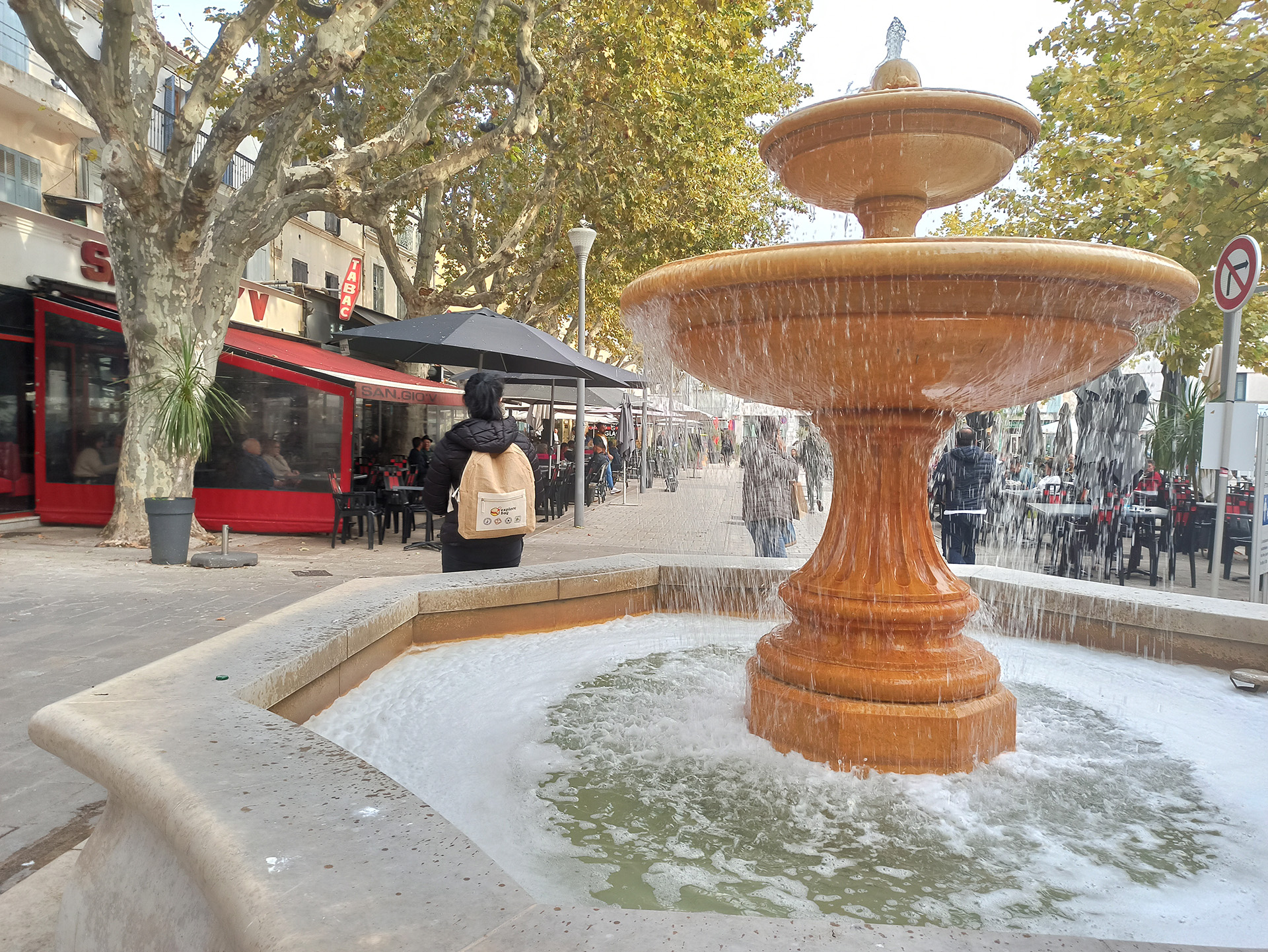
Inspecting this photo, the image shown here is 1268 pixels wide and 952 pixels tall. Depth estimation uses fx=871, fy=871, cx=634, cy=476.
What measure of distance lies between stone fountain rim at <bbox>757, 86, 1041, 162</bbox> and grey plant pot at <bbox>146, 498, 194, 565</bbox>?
7820 millimetres

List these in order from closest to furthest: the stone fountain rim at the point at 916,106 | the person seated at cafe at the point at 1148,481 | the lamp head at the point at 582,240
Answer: the stone fountain rim at the point at 916,106 < the person seated at cafe at the point at 1148,481 < the lamp head at the point at 582,240

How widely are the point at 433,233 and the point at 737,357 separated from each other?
648 inches

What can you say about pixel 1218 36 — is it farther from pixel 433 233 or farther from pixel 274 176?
pixel 433 233

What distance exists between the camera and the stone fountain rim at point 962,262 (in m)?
2.61

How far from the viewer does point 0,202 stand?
468 inches

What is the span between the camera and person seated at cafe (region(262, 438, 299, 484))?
12812 millimetres

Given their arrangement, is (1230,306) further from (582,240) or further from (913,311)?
(582,240)

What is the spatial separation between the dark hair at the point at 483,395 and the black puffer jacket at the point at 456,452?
58 mm

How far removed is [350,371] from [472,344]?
18.6 feet

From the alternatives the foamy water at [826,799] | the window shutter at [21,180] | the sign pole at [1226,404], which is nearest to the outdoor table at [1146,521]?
the sign pole at [1226,404]

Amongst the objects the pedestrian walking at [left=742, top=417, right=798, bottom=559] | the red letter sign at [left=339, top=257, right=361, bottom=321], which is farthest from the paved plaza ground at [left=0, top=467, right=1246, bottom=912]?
the red letter sign at [left=339, top=257, right=361, bottom=321]

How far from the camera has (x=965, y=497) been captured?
8.47 m

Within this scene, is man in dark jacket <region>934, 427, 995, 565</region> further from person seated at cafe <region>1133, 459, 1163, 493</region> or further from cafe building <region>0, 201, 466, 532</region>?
cafe building <region>0, 201, 466, 532</region>

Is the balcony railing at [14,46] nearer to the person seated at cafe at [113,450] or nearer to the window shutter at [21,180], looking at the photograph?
the window shutter at [21,180]
